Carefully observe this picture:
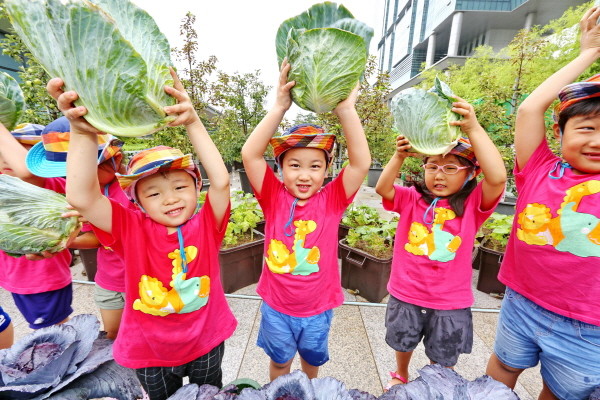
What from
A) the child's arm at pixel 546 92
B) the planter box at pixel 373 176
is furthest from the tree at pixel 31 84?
the planter box at pixel 373 176

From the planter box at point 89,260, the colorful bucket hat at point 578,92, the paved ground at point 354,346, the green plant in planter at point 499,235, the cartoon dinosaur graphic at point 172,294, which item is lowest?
the paved ground at point 354,346

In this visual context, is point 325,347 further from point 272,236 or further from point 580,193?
point 580,193

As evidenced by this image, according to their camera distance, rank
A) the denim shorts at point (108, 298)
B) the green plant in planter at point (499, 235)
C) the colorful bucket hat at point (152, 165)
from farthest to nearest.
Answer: the green plant in planter at point (499, 235)
the denim shorts at point (108, 298)
the colorful bucket hat at point (152, 165)

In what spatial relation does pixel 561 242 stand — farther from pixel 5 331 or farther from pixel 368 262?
pixel 5 331

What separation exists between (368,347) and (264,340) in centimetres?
145

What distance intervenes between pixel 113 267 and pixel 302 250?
1.54m

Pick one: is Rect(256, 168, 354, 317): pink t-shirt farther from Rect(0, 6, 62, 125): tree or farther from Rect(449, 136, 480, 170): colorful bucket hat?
Rect(0, 6, 62, 125): tree

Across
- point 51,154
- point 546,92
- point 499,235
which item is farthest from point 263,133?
point 499,235

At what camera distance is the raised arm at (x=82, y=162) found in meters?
0.92

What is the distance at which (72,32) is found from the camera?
0.81m

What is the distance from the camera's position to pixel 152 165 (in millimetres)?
1367

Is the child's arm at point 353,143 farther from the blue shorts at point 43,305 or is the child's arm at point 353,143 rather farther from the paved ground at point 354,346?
the blue shorts at point 43,305

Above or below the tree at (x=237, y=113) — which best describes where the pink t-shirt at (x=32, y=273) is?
below

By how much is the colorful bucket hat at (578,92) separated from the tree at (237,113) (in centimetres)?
946
